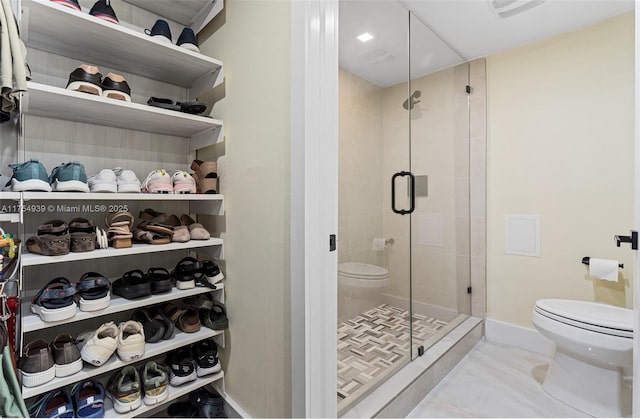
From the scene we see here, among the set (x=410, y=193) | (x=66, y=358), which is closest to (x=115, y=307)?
(x=66, y=358)

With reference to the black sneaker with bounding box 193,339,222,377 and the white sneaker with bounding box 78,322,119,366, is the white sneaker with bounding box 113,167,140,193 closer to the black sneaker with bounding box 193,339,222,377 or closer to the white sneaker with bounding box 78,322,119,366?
the white sneaker with bounding box 78,322,119,366

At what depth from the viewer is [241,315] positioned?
134 centimetres

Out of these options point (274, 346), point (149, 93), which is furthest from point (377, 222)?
point (149, 93)

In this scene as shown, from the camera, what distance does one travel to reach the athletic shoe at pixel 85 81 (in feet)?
3.65

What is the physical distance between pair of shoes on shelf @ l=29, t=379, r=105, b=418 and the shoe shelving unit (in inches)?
2.0

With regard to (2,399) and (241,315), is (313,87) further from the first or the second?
(2,399)

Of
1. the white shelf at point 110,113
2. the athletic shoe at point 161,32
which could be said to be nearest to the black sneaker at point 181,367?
the white shelf at point 110,113

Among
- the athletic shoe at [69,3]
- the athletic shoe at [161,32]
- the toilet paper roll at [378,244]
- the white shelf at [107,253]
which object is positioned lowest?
the toilet paper roll at [378,244]

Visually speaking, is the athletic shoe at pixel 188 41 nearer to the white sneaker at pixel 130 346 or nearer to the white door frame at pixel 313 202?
the white door frame at pixel 313 202

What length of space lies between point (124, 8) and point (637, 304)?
96.1 inches

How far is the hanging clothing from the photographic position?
0.84 meters

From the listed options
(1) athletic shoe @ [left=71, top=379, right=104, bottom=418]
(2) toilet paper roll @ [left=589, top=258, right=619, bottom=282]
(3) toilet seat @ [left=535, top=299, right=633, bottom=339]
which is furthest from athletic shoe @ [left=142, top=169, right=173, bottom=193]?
(2) toilet paper roll @ [left=589, top=258, right=619, bottom=282]

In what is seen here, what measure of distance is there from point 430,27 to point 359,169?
1091 mm

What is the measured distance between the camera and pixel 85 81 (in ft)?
3.69
